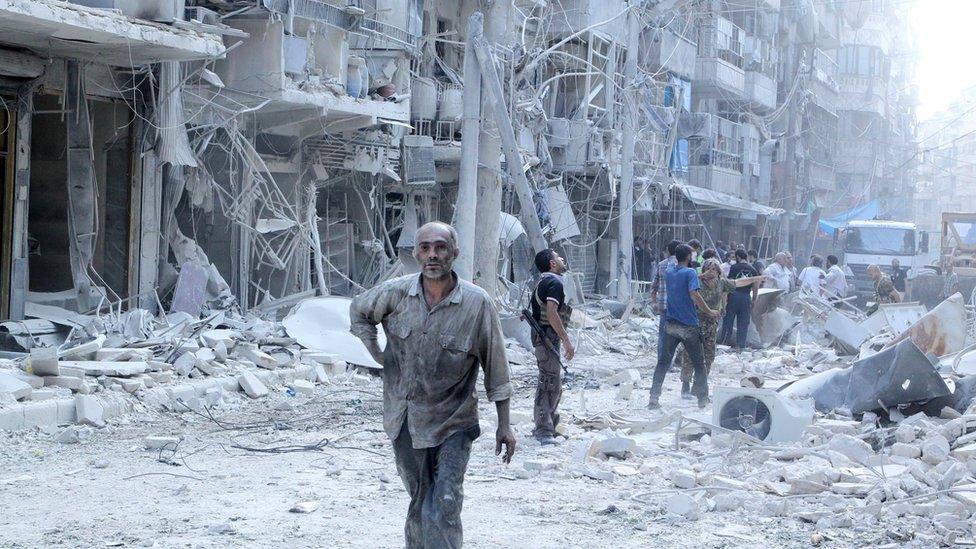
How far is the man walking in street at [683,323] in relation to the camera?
40.0 ft

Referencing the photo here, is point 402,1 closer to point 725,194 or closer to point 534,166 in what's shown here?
point 534,166

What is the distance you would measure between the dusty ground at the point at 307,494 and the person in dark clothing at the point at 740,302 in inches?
306

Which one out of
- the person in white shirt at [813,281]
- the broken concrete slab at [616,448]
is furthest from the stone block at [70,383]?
the person in white shirt at [813,281]

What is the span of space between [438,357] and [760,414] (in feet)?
18.8

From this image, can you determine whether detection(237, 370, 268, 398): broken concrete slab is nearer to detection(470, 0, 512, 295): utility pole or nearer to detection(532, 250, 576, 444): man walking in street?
detection(532, 250, 576, 444): man walking in street

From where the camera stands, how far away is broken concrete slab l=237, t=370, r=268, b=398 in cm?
1267

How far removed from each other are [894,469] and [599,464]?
2092 mm

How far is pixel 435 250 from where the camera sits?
5258 millimetres

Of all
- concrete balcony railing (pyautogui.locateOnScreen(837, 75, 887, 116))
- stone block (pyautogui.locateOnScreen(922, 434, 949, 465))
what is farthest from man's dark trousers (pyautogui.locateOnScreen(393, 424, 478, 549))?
concrete balcony railing (pyautogui.locateOnScreen(837, 75, 887, 116))

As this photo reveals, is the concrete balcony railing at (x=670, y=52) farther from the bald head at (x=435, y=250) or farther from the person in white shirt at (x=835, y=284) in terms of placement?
the bald head at (x=435, y=250)

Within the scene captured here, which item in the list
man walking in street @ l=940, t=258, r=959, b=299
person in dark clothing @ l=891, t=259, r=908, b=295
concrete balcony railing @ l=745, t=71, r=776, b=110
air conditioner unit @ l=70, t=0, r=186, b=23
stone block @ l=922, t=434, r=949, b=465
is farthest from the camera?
concrete balcony railing @ l=745, t=71, r=776, b=110

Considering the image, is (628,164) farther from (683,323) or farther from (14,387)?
(14,387)

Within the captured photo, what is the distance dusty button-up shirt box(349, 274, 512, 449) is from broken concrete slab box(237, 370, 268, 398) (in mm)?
7521

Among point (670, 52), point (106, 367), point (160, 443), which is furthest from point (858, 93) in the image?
point (160, 443)
